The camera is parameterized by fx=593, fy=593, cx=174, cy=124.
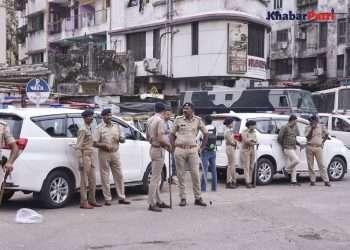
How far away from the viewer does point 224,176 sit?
51.0 feet

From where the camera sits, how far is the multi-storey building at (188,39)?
1262 inches

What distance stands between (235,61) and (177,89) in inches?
170

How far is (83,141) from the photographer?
10195mm

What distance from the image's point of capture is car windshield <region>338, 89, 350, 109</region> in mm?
26844

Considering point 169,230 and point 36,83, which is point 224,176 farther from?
point 169,230

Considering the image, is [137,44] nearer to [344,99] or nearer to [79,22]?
[79,22]

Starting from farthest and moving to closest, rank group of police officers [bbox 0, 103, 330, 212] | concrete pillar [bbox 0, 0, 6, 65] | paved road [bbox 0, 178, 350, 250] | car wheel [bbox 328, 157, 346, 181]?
concrete pillar [bbox 0, 0, 6, 65], car wheel [bbox 328, 157, 346, 181], group of police officers [bbox 0, 103, 330, 212], paved road [bbox 0, 178, 350, 250]

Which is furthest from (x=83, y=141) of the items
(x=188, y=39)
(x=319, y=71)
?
(x=319, y=71)

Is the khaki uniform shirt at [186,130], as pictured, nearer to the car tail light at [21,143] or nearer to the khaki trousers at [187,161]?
the khaki trousers at [187,161]

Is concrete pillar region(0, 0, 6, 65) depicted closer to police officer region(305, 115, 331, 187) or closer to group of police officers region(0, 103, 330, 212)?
police officer region(305, 115, 331, 187)

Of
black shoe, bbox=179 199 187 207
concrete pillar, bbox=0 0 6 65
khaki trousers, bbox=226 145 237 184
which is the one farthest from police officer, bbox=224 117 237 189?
concrete pillar, bbox=0 0 6 65

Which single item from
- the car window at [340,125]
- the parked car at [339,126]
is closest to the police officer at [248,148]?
the parked car at [339,126]

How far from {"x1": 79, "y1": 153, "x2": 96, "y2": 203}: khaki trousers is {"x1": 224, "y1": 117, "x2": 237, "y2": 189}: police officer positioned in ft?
13.1

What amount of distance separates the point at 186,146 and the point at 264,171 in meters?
4.26
